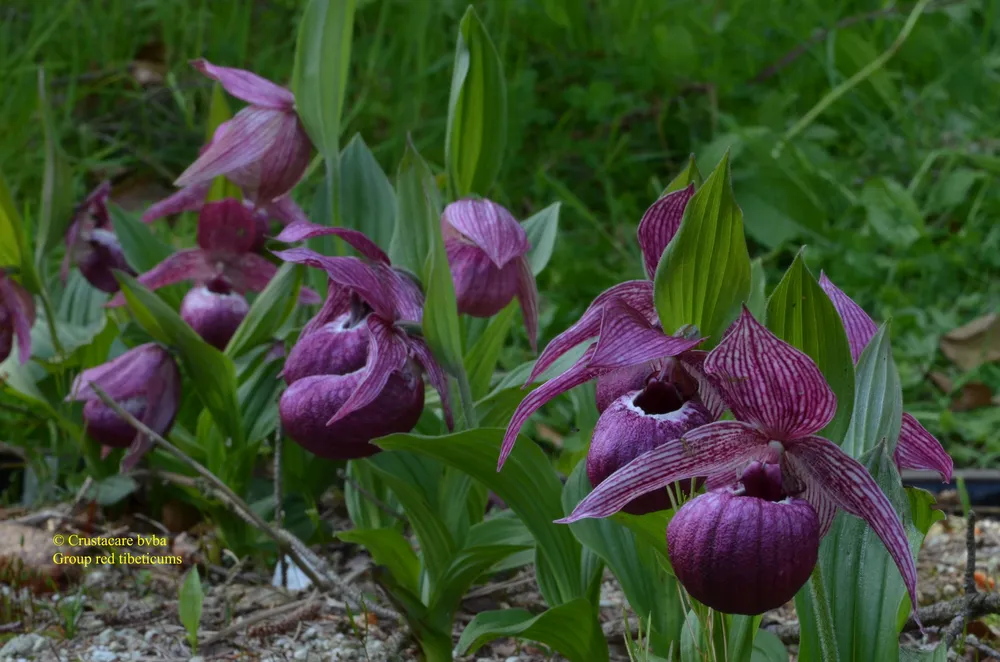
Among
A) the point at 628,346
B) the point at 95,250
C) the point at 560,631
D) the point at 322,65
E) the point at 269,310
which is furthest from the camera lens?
the point at 95,250

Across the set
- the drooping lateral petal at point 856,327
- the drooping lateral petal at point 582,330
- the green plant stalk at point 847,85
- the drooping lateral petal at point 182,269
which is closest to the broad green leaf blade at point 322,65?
the drooping lateral petal at point 182,269

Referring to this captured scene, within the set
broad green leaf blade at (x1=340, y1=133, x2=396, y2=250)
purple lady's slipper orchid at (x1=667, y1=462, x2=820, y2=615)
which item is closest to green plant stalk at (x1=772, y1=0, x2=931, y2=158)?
broad green leaf blade at (x1=340, y1=133, x2=396, y2=250)

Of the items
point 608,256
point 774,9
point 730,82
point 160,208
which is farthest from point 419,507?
point 774,9

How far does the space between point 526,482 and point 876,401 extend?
368mm

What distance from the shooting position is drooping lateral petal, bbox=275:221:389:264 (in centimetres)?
106

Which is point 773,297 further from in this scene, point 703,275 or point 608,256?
point 608,256

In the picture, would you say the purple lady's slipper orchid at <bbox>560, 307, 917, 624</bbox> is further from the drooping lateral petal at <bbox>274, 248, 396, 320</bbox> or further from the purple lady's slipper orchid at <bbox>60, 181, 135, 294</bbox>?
the purple lady's slipper orchid at <bbox>60, 181, 135, 294</bbox>

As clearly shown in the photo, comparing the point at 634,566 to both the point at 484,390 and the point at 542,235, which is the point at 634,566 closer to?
the point at 484,390

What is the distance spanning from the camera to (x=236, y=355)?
1405mm

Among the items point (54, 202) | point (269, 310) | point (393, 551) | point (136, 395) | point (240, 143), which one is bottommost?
point (393, 551)

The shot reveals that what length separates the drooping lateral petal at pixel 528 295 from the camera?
3.99 ft

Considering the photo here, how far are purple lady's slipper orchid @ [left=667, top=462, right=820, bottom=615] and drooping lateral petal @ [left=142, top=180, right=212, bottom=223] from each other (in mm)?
1173

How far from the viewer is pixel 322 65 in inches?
49.3

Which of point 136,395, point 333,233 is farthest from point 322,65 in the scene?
point 136,395
